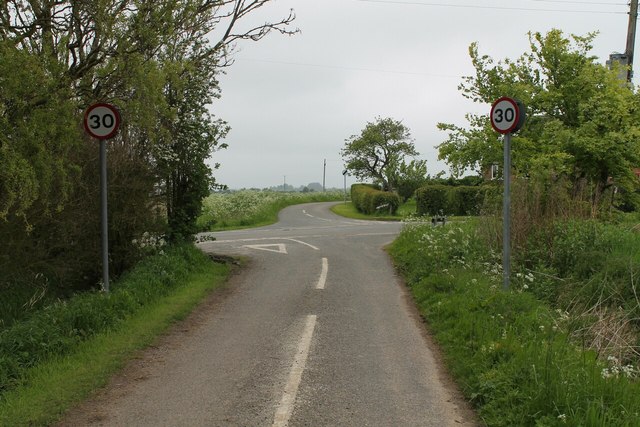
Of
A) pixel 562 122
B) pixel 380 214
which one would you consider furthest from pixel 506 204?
pixel 380 214

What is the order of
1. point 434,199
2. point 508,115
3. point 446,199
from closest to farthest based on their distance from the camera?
1. point 508,115
2. point 446,199
3. point 434,199

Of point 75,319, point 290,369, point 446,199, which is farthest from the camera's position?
point 446,199

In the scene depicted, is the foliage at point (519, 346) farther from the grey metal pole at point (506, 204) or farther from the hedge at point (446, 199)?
the hedge at point (446, 199)

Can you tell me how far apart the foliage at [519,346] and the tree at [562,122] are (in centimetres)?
472

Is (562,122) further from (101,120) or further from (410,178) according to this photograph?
(410,178)

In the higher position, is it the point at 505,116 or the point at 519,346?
the point at 505,116

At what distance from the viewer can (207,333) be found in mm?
7898

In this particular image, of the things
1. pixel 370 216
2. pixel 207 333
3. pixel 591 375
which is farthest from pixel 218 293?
pixel 370 216

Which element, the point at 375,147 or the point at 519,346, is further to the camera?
the point at 375,147

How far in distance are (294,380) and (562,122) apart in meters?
14.6

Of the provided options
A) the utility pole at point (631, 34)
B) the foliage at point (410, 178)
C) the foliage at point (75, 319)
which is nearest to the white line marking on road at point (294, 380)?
the foliage at point (75, 319)

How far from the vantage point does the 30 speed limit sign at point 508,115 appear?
27.4 ft

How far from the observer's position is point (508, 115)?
27.8ft

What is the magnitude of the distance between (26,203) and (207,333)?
288 cm
